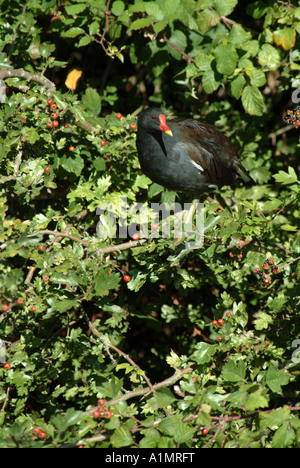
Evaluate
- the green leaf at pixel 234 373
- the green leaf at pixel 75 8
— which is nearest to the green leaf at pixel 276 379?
the green leaf at pixel 234 373

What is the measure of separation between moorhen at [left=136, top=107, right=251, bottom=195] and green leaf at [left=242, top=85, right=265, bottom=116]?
0.37 metres

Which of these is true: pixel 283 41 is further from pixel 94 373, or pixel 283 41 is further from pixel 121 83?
pixel 94 373

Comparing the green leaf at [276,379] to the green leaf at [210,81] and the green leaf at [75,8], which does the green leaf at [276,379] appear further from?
the green leaf at [75,8]

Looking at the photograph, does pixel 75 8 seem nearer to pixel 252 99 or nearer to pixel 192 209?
pixel 252 99

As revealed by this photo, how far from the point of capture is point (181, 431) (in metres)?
2.20

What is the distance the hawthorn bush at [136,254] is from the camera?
91.9 inches

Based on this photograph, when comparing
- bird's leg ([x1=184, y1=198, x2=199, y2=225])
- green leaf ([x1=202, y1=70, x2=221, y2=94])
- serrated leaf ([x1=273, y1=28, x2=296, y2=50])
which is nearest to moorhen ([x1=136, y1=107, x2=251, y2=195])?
bird's leg ([x1=184, y1=198, x2=199, y2=225])

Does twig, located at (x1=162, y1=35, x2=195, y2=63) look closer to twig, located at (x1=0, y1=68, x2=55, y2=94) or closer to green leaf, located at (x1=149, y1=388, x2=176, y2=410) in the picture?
twig, located at (x1=0, y1=68, x2=55, y2=94)

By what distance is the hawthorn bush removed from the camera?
233cm

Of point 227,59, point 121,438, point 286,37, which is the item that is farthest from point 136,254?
point 286,37

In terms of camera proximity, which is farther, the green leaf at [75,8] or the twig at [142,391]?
the green leaf at [75,8]

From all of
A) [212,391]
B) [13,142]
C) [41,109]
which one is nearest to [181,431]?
[212,391]

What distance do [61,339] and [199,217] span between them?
3.39 feet

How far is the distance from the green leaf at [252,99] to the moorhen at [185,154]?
0.37 m
